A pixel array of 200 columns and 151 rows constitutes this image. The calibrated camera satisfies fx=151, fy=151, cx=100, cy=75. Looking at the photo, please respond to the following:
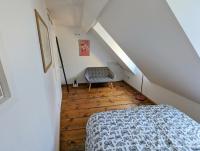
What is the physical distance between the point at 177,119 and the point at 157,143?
562 mm

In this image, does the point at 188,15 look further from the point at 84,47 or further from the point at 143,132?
the point at 84,47

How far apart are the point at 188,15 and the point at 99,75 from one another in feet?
14.4

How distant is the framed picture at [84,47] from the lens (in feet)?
17.3

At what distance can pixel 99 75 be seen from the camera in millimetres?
5383

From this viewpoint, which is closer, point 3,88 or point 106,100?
point 3,88

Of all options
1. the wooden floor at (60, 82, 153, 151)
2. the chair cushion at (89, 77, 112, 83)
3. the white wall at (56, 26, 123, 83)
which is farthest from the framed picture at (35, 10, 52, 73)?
the white wall at (56, 26, 123, 83)

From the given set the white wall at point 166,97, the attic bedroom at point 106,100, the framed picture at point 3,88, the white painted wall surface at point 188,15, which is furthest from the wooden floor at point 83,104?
the white painted wall surface at point 188,15

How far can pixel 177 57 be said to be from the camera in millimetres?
1616

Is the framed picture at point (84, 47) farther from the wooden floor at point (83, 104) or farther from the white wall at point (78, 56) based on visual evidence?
the wooden floor at point (83, 104)

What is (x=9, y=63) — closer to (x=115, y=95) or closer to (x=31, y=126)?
(x=31, y=126)

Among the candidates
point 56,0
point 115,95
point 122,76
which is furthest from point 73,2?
point 122,76

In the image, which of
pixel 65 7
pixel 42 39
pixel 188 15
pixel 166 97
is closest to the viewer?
pixel 188 15

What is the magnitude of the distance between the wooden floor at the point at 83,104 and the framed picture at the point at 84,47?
3.85ft

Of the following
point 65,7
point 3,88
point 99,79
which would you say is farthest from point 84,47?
point 3,88
